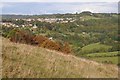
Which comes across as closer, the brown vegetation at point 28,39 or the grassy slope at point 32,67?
the grassy slope at point 32,67

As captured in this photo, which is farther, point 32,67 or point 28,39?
point 28,39

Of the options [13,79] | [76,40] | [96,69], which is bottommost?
[76,40]

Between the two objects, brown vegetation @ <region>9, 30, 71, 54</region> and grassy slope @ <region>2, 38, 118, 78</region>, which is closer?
grassy slope @ <region>2, 38, 118, 78</region>

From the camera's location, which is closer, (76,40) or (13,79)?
(13,79)

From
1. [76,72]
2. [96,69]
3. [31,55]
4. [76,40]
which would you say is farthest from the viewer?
[76,40]

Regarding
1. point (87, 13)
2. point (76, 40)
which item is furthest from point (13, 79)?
point (87, 13)

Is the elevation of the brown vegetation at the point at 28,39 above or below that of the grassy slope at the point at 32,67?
below

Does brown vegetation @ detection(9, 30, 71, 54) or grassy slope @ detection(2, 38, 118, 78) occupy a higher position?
grassy slope @ detection(2, 38, 118, 78)

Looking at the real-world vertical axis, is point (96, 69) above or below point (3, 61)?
below

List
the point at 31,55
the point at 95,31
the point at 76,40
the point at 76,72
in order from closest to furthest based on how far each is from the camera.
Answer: the point at 76,72
the point at 31,55
the point at 76,40
the point at 95,31

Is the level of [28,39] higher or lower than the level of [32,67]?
lower

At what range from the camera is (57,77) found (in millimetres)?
7141

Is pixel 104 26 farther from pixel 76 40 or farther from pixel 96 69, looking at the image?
pixel 96 69

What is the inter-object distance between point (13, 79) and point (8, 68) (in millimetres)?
649
